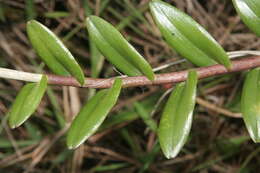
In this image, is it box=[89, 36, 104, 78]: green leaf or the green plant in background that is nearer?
the green plant in background

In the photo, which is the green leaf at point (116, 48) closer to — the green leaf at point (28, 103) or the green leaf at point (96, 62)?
the green leaf at point (28, 103)

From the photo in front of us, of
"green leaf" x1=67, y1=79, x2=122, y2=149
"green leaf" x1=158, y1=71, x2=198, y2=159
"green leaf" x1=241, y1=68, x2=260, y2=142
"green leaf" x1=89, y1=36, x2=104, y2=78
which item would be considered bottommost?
"green leaf" x1=89, y1=36, x2=104, y2=78

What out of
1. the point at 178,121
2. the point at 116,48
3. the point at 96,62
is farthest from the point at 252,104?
the point at 96,62

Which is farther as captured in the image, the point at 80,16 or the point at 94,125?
the point at 80,16

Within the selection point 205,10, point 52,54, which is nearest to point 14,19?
point 205,10

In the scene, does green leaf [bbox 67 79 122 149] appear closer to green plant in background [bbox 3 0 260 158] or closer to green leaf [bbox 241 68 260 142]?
green plant in background [bbox 3 0 260 158]

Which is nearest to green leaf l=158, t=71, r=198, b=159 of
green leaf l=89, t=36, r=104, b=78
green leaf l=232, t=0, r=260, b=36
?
green leaf l=232, t=0, r=260, b=36

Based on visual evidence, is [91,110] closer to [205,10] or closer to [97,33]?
[97,33]
